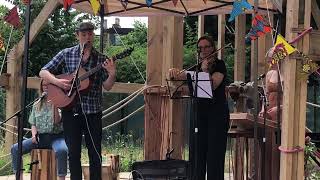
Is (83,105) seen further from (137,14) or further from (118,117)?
(118,117)

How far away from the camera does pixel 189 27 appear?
47.8 ft

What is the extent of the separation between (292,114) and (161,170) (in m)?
1.75

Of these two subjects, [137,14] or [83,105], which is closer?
[83,105]

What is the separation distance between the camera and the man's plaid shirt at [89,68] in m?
4.89

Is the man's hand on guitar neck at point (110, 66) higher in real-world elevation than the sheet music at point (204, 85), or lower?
higher

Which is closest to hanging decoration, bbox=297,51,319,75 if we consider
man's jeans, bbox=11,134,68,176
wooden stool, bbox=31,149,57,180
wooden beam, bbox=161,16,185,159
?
man's jeans, bbox=11,134,68,176

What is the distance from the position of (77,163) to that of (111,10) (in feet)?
7.83

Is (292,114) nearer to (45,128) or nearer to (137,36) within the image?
(45,128)

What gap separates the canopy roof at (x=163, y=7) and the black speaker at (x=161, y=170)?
6.34ft

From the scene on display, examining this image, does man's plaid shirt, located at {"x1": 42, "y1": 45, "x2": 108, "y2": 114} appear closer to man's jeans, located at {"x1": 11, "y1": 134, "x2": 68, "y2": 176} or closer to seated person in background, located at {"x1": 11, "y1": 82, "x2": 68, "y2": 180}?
seated person in background, located at {"x1": 11, "y1": 82, "x2": 68, "y2": 180}

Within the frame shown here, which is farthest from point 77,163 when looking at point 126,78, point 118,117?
point 126,78

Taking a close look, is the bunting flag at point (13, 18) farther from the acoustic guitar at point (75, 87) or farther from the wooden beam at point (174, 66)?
the wooden beam at point (174, 66)

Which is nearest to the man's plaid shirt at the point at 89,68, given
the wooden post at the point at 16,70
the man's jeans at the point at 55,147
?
the man's jeans at the point at 55,147

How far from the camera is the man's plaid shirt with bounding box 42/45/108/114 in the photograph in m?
4.89
